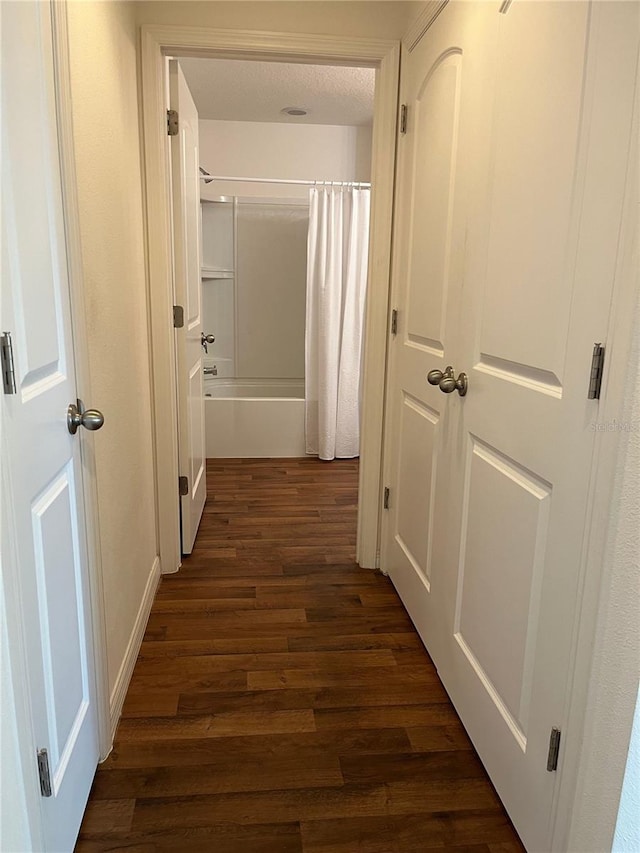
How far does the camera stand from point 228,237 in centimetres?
480

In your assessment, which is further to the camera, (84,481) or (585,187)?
(84,481)

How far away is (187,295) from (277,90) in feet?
6.64

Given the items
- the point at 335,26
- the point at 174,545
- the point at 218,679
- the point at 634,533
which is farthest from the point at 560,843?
the point at 335,26

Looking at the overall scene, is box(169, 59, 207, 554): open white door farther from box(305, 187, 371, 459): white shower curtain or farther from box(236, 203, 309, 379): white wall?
box(236, 203, 309, 379): white wall

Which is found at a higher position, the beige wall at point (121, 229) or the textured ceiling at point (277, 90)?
the textured ceiling at point (277, 90)

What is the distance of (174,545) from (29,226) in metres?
1.76

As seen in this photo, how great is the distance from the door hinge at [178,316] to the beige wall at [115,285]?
0.19 meters

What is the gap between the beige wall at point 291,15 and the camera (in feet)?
7.11

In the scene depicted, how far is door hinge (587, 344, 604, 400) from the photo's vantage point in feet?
3.36

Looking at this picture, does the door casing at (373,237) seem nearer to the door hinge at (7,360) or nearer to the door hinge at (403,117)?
the door hinge at (403,117)

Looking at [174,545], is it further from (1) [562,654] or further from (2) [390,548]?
(1) [562,654]

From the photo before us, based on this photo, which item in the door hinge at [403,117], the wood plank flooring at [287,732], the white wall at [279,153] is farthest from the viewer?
the white wall at [279,153]

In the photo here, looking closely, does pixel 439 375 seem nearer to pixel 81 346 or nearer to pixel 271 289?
pixel 81 346

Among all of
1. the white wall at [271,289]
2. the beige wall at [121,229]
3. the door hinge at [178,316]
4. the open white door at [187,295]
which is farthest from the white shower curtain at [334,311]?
the beige wall at [121,229]
